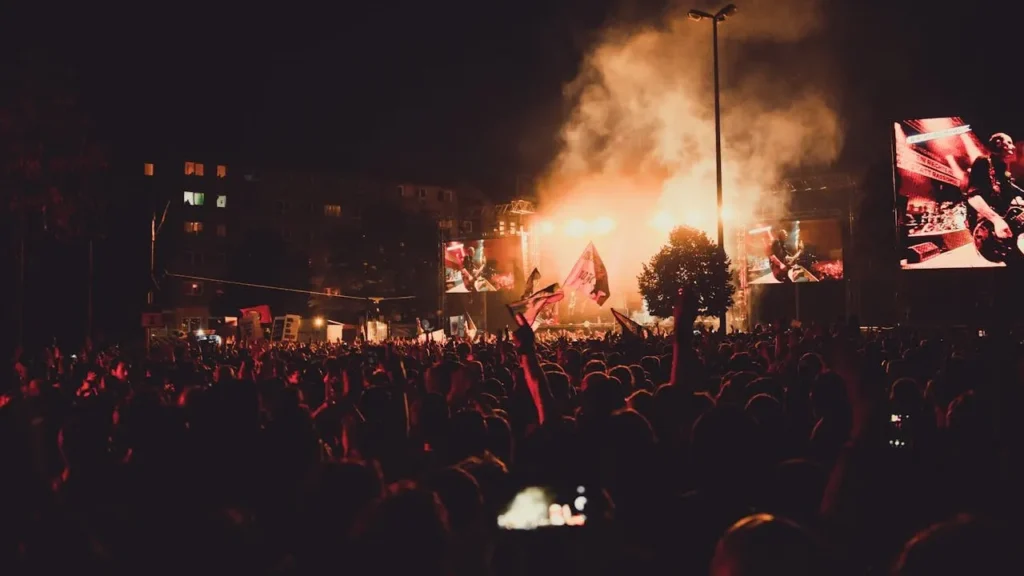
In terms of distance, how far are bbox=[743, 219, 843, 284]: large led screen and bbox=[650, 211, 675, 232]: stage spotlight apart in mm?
12726

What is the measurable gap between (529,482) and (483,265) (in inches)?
1855

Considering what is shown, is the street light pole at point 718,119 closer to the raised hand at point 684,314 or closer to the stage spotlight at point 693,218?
the raised hand at point 684,314

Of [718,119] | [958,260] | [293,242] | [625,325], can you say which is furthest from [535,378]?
[293,242]

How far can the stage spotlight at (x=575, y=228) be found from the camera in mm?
54312

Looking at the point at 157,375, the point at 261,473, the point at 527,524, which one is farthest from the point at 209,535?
the point at 157,375

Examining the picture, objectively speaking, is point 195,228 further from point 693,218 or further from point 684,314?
point 684,314

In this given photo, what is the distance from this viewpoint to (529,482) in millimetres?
3350

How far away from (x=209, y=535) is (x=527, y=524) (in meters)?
1.08

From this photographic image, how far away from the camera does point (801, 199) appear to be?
5547cm

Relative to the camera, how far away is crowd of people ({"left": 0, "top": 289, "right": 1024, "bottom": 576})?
2291mm

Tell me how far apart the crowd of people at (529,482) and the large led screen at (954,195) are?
1907 cm

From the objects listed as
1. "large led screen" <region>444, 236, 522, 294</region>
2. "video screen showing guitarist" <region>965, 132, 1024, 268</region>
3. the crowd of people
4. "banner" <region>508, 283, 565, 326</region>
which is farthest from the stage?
"large led screen" <region>444, 236, 522, 294</region>

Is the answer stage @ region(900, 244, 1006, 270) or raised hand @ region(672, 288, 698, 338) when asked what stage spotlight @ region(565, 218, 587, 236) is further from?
raised hand @ region(672, 288, 698, 338)

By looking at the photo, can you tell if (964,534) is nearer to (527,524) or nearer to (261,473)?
(527,524)
